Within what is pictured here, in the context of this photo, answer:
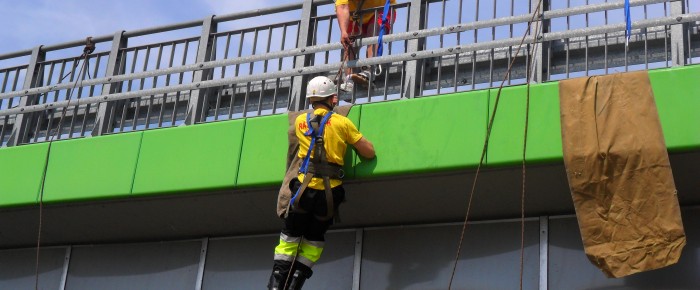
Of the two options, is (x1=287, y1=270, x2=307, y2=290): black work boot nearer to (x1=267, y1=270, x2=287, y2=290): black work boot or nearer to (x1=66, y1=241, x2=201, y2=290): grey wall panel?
(x1=267, y1=270, x2=287, y2=290): black work boot

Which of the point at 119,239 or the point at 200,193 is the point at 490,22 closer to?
the point at 200,193

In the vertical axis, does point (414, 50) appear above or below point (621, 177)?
above

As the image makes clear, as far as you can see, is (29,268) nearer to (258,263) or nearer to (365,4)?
(258,263)

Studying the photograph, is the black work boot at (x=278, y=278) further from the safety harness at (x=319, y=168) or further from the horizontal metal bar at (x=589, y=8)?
the horizontal metal bar at (x=589, y=8)

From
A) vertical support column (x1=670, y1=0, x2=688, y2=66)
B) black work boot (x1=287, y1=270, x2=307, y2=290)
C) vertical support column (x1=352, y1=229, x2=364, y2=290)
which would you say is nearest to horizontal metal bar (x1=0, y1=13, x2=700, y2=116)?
vertical support column (x1=670, y1=0, x2=688, y2=66)

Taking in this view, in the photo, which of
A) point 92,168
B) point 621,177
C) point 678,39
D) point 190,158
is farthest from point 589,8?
point 92,168

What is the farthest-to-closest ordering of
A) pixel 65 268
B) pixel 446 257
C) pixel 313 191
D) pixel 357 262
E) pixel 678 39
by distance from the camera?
1. pixel 65 268
2. pixel 357 262
3. pixel 446 257
4. pixel 313 191
5. pixel 678 39

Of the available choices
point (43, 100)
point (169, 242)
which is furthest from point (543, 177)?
point (43, 100)

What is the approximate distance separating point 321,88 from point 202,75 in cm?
210

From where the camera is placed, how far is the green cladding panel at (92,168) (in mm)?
10742

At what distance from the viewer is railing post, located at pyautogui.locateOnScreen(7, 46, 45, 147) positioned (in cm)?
1238

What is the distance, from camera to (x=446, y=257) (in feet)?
32.5

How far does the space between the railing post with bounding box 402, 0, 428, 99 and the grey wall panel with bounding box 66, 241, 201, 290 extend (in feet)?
9.53

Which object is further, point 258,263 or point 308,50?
point 258,263
